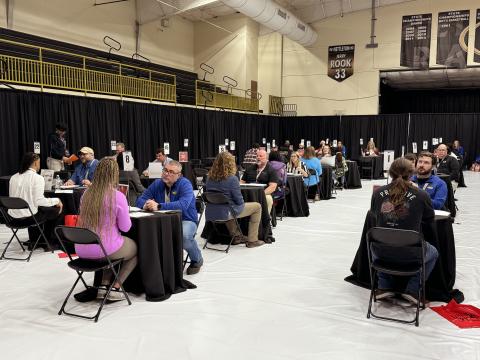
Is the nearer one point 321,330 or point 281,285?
point 321,330

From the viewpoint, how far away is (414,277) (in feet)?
11.3

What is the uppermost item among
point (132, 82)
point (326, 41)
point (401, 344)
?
point (326, 41)

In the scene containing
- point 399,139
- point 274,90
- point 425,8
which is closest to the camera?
point 425,8

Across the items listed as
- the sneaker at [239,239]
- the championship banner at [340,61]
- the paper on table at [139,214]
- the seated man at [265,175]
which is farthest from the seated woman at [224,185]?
the championship banner at [340,61]

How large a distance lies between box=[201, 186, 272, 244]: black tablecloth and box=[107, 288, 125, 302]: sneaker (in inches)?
74.1

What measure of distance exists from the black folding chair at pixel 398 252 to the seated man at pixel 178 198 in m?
1.74

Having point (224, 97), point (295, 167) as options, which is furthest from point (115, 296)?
point (224, 97)

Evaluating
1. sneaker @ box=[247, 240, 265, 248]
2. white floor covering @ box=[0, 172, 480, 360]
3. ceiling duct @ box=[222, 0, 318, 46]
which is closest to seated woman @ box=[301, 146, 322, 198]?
sneaker @ box=[247, 240, 265, 248]

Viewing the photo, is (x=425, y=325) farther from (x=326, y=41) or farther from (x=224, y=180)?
(x=326, y=41)

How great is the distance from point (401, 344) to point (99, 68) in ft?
39.0

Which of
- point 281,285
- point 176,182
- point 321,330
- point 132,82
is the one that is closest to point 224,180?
point 176,182

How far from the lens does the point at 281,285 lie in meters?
3.97

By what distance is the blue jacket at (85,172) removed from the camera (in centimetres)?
568

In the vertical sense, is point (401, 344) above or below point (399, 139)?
below
